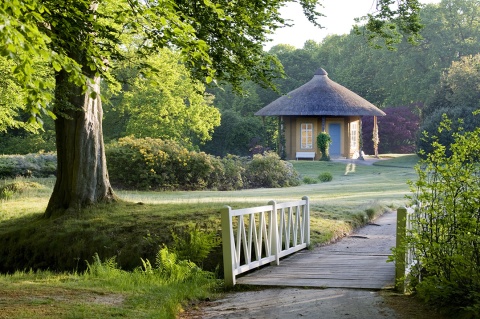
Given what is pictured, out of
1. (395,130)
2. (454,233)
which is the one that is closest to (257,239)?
(454,233)

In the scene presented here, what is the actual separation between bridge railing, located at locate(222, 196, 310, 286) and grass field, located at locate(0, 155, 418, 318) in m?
0.44

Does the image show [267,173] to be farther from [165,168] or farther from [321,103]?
[321,103]

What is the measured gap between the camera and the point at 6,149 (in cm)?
4194

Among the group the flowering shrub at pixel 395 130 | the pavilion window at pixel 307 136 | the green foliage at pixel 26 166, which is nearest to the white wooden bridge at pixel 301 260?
the green foliage at pixel 26 166

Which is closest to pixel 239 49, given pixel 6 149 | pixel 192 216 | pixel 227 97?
pixel 192 216

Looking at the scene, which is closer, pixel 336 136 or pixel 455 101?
pixel 455 101

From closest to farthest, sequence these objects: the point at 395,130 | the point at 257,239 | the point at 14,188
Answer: the point at 257,239, the point at 14,188, the point at 395,130

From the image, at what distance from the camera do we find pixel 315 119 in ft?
147

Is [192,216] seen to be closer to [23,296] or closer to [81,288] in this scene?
[81,288]

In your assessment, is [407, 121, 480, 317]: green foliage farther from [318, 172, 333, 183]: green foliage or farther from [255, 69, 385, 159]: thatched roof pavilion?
[255, 69, 385, 159]: thatched roof pavilion

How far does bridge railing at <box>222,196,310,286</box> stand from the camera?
364 inches

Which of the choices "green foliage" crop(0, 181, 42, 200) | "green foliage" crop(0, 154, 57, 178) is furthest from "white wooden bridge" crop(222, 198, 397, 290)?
"green foliage" crop(0, 154, 57, 178)

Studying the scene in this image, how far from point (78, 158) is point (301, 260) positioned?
5689mm

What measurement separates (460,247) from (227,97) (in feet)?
174
